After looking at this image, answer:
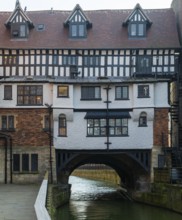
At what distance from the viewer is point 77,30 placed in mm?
37688

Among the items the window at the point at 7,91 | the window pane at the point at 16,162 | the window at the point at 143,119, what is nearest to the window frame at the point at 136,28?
the window at the point at 143,119

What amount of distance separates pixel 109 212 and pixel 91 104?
774cm

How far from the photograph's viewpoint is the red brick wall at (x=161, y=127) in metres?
32.8

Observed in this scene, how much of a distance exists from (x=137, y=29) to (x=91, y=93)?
24.4ft

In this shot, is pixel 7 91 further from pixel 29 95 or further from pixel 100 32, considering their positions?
pixel 100 32

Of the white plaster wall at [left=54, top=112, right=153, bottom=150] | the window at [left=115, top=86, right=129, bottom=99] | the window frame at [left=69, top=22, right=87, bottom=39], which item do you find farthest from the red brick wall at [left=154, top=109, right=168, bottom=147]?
the window frame at [left=69, top=22, right=87, bottom=39]

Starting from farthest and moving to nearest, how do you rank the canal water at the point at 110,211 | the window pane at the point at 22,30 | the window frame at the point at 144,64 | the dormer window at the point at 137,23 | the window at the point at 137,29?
the window pane at the point at 22,30
the window at the point at 137,29
the dormer window at the point at 137,23
the window frame at the point at 144,64
the canal water at the point at 110,211

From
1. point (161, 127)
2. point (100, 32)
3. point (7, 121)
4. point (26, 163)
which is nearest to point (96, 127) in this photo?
point (161, 127)

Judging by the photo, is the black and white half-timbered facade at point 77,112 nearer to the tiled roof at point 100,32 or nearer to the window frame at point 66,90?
the window frame at point 66,90

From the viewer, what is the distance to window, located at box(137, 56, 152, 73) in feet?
117

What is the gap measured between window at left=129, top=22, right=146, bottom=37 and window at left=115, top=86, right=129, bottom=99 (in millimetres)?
5840

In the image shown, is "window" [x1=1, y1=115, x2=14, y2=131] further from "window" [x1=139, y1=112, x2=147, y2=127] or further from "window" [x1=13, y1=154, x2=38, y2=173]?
"window" [x1=139, y1=112, x2=147, y2=127]

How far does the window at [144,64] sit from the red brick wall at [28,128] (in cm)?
823

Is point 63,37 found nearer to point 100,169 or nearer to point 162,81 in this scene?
point 162,81
